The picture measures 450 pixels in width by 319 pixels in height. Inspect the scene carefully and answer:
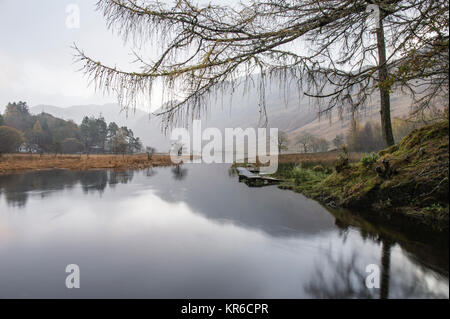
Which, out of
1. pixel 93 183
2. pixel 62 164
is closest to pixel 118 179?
pixel 93 183

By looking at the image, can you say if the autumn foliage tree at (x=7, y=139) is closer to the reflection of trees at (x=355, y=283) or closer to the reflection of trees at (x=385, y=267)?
the reflection of trees at (x=355, y=283)

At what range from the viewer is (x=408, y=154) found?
4242 mm

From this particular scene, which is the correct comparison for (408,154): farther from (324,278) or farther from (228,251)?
(228,251)

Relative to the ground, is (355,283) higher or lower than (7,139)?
lower

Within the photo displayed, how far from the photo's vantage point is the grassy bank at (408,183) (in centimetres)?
320

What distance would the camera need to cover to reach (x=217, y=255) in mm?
2793

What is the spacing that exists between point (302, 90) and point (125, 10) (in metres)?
2.56

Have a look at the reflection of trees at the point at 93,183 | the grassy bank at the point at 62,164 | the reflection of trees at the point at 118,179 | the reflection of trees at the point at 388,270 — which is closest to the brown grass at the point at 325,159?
the reflection of trees at the point at 388,270

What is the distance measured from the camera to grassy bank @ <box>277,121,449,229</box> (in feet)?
10.5

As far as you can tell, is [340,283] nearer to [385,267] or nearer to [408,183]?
[385,267]

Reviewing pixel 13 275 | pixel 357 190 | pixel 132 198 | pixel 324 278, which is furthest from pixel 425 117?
pixel 132 198

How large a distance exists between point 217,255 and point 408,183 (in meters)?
3.53

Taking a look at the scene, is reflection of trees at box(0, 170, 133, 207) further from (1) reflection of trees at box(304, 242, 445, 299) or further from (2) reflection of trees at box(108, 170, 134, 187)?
(1) reflection of trees at box(304, 242, 445, 299)

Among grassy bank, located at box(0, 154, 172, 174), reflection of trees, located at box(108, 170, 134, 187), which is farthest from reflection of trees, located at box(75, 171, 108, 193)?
grassy bank, located at box(0, 154, 172, 174)
